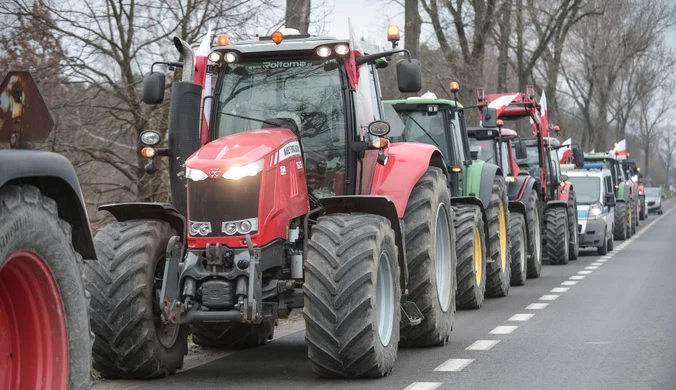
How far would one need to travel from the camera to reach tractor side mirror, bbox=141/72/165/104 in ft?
33.2

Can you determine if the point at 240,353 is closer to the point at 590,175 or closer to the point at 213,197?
the point at 213,197

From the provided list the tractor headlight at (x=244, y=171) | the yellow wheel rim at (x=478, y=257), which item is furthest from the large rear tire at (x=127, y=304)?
the yellow wheel rim at (x=478, y=257)

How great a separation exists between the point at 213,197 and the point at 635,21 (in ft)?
219

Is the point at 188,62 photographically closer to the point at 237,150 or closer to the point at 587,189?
the point at 237,150

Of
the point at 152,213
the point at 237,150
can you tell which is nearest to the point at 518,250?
the point at 152,213

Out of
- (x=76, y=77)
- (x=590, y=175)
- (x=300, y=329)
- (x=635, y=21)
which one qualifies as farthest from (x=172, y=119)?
(x=635, y=21)

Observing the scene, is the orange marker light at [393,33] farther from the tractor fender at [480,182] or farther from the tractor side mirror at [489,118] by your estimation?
the tractor side mirror at [489,118]

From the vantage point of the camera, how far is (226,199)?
8.91 metres

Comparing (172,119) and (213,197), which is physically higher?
(172,119)

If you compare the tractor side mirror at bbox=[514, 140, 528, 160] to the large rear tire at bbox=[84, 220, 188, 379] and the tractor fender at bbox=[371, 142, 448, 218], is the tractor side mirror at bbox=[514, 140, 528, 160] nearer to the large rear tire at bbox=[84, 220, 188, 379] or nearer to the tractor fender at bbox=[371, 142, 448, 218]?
the tractor fender at bbox=[371, 142, 448, 218]

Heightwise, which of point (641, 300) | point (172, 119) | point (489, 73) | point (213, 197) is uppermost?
point (489, 73)

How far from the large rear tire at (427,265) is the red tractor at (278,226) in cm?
1

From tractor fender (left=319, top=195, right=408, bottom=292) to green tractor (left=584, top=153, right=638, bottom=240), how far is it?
2697 cm

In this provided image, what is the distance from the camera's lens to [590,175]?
99.1 feet
